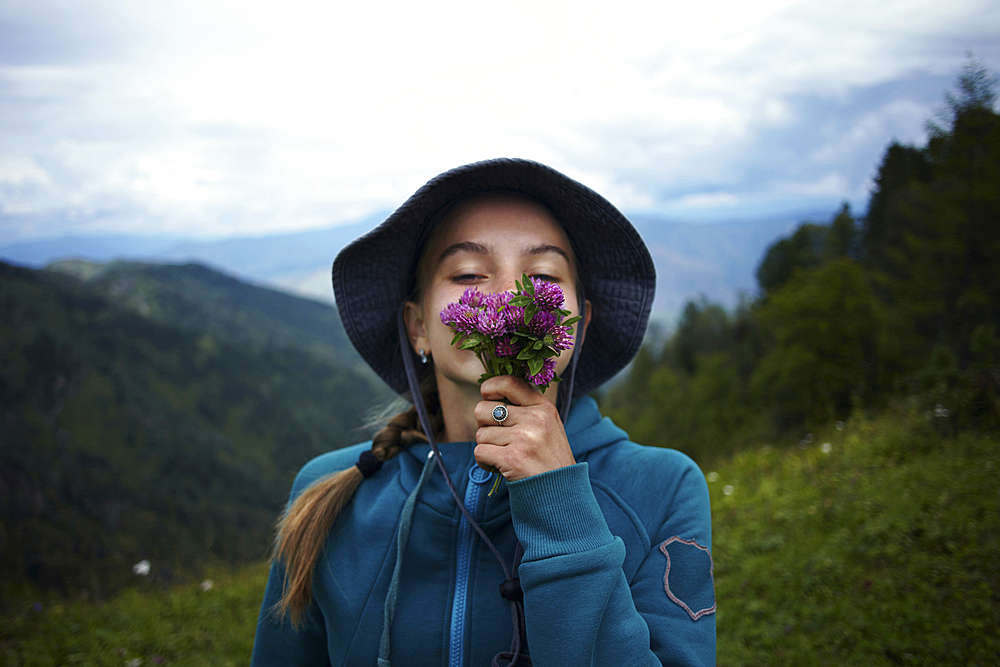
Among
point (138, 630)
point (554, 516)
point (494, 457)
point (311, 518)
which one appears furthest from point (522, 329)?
point (138, 630)

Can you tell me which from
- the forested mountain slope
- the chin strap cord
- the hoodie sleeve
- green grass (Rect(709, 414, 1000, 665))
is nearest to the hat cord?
the chin strap cord

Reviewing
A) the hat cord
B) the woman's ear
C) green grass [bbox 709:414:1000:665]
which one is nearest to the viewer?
the hat cord

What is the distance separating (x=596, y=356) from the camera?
245 centimetres

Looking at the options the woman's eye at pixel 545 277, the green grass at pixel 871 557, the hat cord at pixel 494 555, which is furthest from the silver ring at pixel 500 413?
the green grass at pixel 871 557

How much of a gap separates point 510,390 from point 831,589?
444 centimetres

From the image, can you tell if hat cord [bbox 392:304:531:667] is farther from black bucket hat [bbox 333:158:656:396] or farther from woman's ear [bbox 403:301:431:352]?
black bucket hat [bbox 333:158:656:396]

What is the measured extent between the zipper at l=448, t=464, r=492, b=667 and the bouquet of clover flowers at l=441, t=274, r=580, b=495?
63 centimetres

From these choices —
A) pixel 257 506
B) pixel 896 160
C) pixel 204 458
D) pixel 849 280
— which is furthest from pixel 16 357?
pixel 896 160

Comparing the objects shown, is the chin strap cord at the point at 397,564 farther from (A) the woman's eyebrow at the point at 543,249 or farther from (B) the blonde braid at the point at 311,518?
(A) the woman's eyebrow at the point at 543,249

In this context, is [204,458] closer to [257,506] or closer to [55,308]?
[257,506]

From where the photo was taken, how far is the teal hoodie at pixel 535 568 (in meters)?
1.38

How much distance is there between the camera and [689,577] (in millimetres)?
1688

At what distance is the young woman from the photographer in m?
1.41

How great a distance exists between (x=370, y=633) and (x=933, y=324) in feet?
86.0
